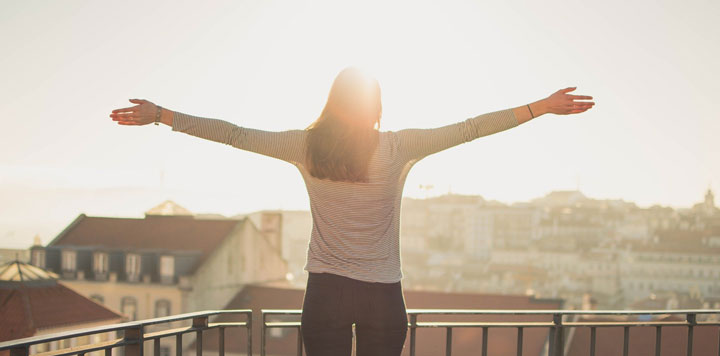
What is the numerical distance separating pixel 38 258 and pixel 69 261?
65.1 inches

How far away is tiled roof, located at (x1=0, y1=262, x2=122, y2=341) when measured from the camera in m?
20.6

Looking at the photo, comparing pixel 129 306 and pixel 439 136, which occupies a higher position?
pixel 439 136

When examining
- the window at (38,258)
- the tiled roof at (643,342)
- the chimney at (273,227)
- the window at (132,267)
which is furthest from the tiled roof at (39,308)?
the tiled roof at (643,342)

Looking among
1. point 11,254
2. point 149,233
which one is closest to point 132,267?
point 149,233

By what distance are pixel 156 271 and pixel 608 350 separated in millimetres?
19309

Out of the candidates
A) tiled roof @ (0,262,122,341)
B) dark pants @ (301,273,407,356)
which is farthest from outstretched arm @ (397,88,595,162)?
tiled roof @ (0,262,122,341)

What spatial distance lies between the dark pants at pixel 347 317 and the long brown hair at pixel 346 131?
383 millimetres

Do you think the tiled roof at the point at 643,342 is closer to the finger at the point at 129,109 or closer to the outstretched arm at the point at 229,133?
the outstretched arm at the point at 229,133

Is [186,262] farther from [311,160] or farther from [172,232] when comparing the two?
[311,160]

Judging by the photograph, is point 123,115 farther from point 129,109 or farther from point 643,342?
point 643,342

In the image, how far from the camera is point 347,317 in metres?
2.54

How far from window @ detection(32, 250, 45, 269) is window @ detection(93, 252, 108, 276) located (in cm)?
258

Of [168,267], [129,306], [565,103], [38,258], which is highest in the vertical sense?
[565,103]

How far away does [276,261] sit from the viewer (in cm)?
3616
